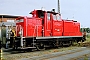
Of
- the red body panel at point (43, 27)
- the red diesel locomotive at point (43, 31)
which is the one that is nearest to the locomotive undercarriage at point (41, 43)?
the red diesel locomotive at point (43, 31)

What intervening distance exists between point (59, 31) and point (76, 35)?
2.71 m

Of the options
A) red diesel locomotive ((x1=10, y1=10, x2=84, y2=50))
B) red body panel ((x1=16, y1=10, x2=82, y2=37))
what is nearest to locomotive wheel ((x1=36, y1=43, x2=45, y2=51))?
red diesel locomotive ((x1=10, y1=10, x2=84, y2=50))

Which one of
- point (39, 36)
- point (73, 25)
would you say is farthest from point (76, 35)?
point (39, 36)

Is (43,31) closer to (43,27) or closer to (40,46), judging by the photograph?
(43,27)

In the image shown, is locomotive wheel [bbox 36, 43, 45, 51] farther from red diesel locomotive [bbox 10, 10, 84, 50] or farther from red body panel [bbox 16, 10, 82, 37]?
red body panel [bbox 16, 10, 82, 37]

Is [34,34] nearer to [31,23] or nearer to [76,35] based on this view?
[31,23]

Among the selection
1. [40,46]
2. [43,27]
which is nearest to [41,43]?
[40,46]

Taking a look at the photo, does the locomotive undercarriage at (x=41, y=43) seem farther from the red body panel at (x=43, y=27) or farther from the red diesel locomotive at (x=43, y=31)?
the red body panel at (x=43, y=27)

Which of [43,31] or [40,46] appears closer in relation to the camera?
[40,46]

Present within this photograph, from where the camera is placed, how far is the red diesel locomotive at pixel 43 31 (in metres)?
13.6

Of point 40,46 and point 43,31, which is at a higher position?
point 43,31

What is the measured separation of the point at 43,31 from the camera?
14828 millimetres

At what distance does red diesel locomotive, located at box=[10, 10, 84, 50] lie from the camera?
13637 millimetres

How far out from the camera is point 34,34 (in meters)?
14.3
